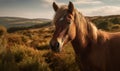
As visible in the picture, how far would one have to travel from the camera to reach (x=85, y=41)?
5.72 m

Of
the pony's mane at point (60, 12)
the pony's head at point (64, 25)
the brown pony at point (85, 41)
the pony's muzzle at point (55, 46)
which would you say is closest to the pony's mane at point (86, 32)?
the brown pony at point (85, 41)

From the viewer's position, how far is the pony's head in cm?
521

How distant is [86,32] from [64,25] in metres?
0.75

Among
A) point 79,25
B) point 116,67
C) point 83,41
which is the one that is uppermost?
point 79,25

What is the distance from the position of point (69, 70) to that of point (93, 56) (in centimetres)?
421

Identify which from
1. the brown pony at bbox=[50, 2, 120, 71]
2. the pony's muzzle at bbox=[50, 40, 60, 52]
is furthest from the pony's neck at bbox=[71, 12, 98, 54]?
the pony's muzzle at bbox=[50, 40, 60, 52]

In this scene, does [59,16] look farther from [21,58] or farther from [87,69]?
[21,58]

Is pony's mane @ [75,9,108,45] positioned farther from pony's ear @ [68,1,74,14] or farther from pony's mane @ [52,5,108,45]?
pony's ear @ [68,1,74,14]

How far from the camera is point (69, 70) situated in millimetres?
9695

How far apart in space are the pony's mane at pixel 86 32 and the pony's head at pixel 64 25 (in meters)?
0.19

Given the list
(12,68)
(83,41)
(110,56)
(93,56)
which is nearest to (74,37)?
(83,41)

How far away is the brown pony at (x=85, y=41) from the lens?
5.34 m

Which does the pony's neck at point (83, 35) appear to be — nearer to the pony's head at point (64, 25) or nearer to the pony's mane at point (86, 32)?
the pony's mane at point (86, 32)

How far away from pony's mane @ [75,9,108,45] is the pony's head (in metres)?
0.19
